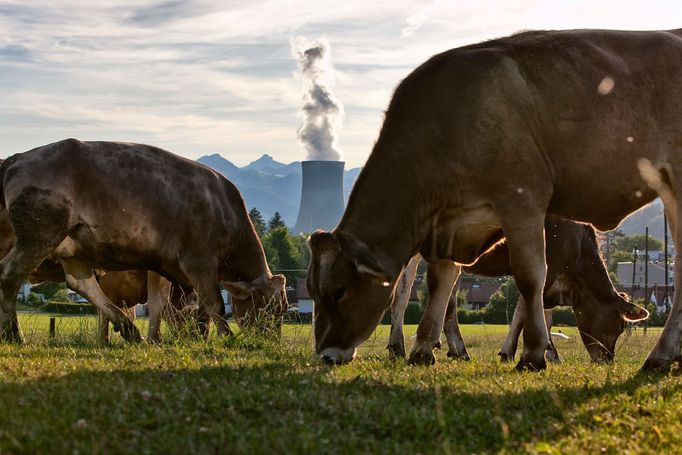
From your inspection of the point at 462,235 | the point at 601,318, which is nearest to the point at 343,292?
the point at 462,235

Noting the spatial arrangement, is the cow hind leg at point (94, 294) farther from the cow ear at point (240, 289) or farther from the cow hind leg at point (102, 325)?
the cow ear at point (240, 289)

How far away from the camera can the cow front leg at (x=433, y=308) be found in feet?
36.1

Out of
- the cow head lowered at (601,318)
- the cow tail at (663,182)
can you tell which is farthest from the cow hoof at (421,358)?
the cow head lowered at (601,318)

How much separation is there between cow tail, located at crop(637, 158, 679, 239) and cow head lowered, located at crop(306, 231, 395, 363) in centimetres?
287

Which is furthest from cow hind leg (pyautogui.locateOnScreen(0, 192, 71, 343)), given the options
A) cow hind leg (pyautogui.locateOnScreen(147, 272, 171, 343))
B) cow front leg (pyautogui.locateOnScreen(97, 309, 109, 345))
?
cow hind leg (pyautogui.locateOnScreen(147, 272, 171, 343))

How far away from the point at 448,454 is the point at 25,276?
31.3ft

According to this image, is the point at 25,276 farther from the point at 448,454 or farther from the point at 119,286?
the point at 448,454

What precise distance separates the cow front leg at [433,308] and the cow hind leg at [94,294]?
16.2 ft

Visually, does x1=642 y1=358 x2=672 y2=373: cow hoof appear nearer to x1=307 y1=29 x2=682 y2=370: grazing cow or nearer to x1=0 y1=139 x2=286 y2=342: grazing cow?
x1=307 y1=29 x2=682 y2=370: grazing cow

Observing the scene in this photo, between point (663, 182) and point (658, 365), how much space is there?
196 cm

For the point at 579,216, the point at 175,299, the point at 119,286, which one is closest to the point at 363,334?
the point at 579,216

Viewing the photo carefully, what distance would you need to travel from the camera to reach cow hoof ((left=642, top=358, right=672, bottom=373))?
923 centimetres

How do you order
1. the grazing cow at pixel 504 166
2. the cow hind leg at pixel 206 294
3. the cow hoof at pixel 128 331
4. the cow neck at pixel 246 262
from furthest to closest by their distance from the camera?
the cow neck at pixel 246 262 < the cow hind leg at pixel 206 294 < the cow hoof at pixel 128 331 < the grazing cow at pixel 504 166

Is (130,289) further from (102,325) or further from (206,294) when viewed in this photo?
(206,294)
